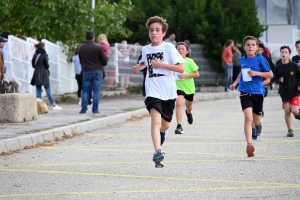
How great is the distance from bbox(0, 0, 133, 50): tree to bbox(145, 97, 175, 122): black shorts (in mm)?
16143

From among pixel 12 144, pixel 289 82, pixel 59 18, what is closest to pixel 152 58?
pixel 12 144

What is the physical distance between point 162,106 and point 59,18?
675 inches

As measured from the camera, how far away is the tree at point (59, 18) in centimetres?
2730

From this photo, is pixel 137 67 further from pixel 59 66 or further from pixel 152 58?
pixel 59 66

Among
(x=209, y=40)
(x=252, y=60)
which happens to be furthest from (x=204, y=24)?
(x=252, y=60)

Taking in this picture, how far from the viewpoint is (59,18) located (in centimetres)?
2784

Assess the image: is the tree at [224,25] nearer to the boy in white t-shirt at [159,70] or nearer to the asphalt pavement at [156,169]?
the asphalt pavement at [156,169]

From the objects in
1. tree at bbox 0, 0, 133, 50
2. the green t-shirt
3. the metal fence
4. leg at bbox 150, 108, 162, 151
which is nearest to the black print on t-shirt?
leg at bbox 150, 108, 162, 151

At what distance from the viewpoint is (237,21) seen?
35.2 metres

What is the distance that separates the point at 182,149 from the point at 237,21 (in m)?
22.5

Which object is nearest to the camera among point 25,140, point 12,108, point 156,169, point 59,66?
point 156,169

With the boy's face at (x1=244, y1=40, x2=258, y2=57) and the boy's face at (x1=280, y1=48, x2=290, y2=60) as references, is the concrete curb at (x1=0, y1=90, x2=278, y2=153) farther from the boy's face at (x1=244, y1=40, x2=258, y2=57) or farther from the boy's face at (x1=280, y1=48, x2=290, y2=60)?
the boy's face at (x1=280, y1=48, x2=290, y2=60)

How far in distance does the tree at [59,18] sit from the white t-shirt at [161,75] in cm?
1613

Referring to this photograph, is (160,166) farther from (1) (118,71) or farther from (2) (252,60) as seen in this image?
(1) (118,71)
